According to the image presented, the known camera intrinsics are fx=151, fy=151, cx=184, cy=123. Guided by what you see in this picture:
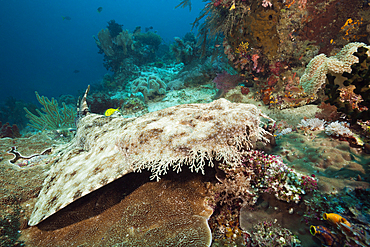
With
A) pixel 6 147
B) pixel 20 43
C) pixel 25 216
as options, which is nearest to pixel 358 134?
pixel 25 216

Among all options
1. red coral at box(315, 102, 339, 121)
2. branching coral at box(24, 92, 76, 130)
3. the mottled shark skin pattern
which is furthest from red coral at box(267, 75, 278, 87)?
branching coral at box(24, 92, 76, 130)

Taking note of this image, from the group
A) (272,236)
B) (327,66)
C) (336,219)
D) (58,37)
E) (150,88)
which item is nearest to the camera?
(336,219)

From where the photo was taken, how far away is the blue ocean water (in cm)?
5584

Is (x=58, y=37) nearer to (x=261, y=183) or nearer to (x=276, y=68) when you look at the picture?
(x=276, y=68)

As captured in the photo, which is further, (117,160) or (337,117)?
(337,117)

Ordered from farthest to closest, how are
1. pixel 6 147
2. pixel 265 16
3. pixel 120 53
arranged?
1. pixel 120 53
2. pixel 265 16
3. pixel 6 147

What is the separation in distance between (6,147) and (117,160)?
13.7 feet

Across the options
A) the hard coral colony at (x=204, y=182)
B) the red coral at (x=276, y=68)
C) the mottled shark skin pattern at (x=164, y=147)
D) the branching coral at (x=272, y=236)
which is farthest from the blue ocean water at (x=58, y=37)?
the branching coral at (x=272, y=236)

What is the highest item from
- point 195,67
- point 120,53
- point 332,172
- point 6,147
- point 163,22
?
point 163,22

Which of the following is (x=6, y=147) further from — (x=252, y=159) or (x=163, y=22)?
(x=163, y=22)

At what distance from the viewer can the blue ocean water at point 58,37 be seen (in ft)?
183

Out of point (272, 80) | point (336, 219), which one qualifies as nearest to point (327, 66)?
point (272, 80)

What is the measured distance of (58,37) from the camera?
290 ft

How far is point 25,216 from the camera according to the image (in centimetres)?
202
